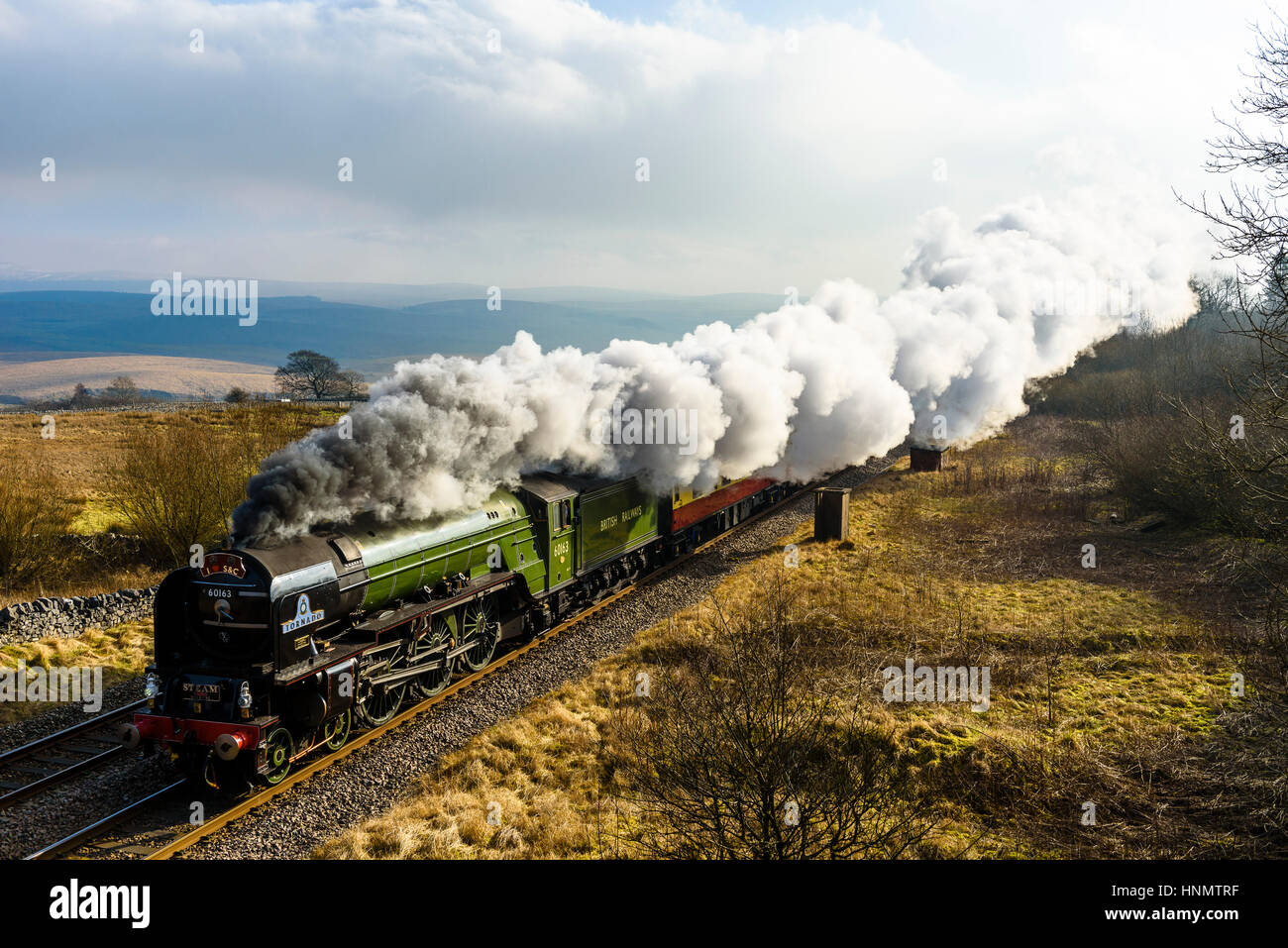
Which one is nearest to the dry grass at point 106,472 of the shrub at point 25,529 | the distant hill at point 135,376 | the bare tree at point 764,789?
the shrub at point 25,529

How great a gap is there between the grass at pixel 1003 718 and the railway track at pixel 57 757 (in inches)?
188

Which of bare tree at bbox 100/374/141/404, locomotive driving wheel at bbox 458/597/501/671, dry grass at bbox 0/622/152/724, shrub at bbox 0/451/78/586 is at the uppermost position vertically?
bare tree at bbox 100/374/141/404

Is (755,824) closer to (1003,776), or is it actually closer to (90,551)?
(1003,776)

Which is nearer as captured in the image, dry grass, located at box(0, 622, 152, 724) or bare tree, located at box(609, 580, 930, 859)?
bare tree, located at box(609, 580, 930, 859)

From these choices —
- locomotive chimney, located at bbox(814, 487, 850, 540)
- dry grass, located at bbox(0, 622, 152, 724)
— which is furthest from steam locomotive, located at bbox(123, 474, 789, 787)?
locomotive chimney, located at bbox(814, 487, 850, 540)

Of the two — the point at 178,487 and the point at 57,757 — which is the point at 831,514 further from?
the point at 57,757

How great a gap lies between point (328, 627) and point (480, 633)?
11.7 feet

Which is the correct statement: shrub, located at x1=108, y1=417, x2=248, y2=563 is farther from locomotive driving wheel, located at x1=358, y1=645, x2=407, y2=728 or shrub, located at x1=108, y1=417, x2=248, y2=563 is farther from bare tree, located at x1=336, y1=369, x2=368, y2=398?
bare tree, located at x1=336, y1=369, x2=368, y2=398

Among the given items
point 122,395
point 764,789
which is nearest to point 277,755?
point 764,789

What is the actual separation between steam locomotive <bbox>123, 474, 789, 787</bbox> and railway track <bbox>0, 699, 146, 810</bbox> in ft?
3.15

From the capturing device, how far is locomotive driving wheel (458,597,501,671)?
14.4 metres

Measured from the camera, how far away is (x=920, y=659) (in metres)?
15.2

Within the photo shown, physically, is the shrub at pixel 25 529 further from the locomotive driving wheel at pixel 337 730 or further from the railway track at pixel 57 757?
the locomotive driving wheel at pixel 337 730

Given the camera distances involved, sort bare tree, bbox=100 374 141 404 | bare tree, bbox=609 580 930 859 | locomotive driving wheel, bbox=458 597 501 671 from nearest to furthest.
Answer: bare tree, bbox=609 580 930 859, locomotive driving wheel, bbox=458 597 501 671, bare tree, bbox=100 374 141 404
